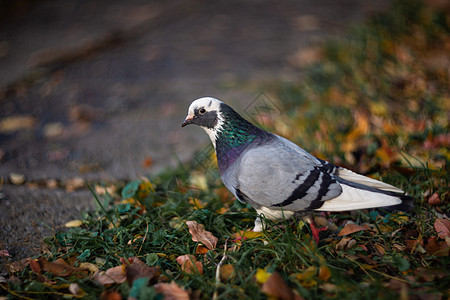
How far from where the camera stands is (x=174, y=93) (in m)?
4.94

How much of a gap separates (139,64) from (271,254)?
174 inches

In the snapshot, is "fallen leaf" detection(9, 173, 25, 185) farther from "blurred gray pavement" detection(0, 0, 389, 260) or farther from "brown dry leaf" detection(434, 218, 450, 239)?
"brown dry leaf" detection(434, 218, 450, 239)

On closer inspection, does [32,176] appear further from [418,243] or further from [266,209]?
[418,243]

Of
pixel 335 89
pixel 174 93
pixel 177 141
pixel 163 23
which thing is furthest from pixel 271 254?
pixel 163 23

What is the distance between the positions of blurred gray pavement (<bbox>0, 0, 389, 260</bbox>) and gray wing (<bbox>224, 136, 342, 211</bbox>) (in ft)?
3.95

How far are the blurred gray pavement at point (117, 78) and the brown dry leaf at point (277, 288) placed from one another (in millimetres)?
1553

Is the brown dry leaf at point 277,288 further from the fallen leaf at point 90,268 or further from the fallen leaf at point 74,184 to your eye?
the fallen leaf at point 74,184

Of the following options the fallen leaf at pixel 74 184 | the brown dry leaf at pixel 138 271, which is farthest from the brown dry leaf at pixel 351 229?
the fallen leaf at pixel 74 184

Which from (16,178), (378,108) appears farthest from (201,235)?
(378,108)

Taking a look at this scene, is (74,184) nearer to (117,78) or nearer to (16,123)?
(16,123)

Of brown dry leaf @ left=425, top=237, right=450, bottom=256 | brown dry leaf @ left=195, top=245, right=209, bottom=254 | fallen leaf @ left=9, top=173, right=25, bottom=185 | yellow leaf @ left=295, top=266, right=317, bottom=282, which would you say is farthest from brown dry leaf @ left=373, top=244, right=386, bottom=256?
fallen leaf @ left=9, top=173, right=25, bottom=185

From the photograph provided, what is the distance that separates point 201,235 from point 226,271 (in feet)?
1.25

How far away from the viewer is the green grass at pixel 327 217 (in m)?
1.87

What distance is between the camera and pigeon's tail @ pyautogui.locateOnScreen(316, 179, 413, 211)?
2.06 m
